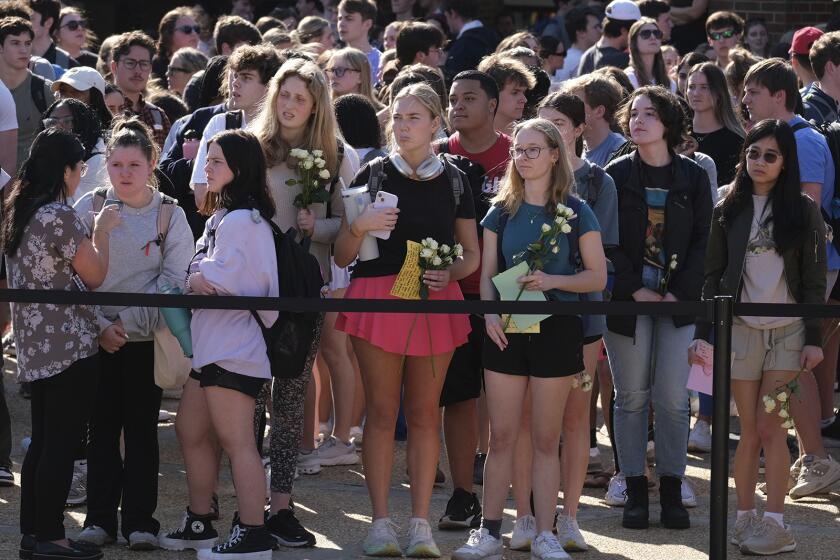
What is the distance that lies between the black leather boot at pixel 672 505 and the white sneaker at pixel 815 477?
0.84 m

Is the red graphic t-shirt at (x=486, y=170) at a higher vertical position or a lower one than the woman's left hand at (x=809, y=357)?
higher

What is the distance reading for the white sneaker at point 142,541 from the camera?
227 inches

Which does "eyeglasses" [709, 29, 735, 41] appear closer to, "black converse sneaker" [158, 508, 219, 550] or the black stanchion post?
the black stanchion post

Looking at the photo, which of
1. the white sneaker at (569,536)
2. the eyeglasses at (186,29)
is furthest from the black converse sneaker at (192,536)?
the eyeglasses at (186,29)

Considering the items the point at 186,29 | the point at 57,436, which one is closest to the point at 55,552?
the point at 57,436

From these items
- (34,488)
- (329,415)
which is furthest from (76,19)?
(34,488)

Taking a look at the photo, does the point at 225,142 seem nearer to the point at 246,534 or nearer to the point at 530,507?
the point at 246,534

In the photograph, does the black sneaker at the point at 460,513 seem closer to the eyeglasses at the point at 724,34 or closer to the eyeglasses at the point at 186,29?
the eyeglasses at the point at 724,34

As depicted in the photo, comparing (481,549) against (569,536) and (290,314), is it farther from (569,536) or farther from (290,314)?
(290,314)

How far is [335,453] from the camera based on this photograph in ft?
24.3

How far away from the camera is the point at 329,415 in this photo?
8.11 m

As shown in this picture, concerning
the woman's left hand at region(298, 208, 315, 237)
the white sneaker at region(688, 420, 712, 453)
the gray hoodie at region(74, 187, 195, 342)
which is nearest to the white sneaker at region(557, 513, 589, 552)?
the woman's left hand at region(298, 208, 315, 237)

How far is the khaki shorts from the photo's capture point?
593 centimetres

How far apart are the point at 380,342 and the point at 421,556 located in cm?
93
